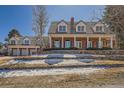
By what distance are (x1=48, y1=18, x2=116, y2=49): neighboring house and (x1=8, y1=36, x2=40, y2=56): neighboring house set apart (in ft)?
2.55

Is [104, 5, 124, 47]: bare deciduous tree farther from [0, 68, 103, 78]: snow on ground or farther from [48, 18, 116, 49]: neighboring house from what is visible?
[0, 68, 103, 78]: snow on ground

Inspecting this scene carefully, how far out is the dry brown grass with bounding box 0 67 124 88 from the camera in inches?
326

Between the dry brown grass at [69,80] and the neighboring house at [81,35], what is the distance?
2811mm

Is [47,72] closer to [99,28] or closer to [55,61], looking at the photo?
[55,61]

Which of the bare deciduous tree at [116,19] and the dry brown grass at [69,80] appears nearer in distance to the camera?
the dry brown grass at [69,80]

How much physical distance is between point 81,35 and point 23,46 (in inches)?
109

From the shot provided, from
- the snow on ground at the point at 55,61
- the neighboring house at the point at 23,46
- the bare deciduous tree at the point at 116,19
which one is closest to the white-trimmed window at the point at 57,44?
the neighboring house at the point at 23,46

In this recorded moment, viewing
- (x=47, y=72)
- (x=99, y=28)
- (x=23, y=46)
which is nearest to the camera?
(x=47, y=72)

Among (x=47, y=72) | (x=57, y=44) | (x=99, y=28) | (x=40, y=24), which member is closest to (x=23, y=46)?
(x=40, y=24)

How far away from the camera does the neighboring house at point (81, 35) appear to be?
1211 cm

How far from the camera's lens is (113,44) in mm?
11688

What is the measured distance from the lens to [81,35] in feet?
45.4

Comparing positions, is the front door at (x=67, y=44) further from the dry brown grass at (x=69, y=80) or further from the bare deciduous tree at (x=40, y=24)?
the dry brown grass at (x=69, y=80)
